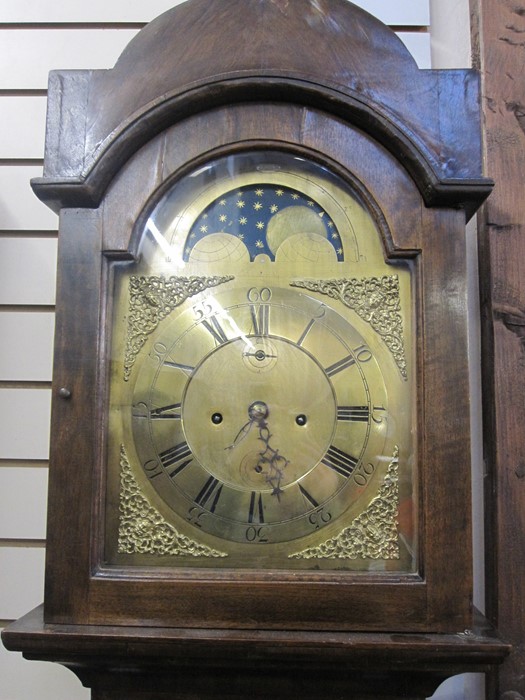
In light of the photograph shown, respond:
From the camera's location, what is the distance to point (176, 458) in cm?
80

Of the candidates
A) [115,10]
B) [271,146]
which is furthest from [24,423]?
[115,10]

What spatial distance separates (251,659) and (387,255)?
50 centimetres

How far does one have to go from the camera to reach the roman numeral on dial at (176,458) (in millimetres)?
797

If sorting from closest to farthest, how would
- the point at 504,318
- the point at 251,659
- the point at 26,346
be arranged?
the point at 251,659 → the point at 504,318 → the point at 26,346

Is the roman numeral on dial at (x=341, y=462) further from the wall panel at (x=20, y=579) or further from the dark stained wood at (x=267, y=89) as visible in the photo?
the wall panel at (x=20, y=579)

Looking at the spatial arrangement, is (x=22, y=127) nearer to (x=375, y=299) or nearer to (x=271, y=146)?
(x=271, y=146)

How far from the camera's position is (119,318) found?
817 millimetres

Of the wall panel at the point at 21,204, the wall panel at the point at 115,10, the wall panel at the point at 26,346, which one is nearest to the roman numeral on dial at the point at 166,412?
the wall panel at the point at 26,346

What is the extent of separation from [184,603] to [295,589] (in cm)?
13

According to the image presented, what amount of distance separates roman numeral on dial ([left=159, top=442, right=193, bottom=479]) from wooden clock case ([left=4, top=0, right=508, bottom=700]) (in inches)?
3.1

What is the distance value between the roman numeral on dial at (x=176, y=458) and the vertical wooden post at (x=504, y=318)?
476 mm

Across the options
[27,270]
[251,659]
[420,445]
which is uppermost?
[27,270]

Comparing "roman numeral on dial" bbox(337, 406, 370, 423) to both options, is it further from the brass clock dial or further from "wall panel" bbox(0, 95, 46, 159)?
"wall panel" bbox(0, 95, 46, 159)

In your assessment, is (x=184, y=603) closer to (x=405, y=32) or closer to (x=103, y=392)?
(x=103, y=392)
